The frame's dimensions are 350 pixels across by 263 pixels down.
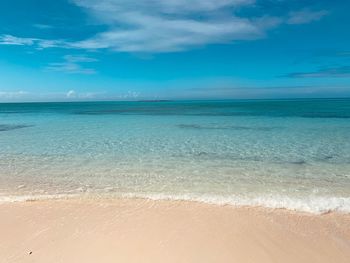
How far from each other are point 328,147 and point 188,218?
8.43 metres

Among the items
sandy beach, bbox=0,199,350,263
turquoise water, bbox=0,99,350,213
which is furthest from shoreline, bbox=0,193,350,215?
sandy beach, bbox=0,199,350,263

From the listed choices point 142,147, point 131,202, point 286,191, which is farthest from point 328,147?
point 131,202

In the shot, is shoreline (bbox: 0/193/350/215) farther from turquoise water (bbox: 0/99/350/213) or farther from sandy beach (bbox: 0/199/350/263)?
sandy beach (bbox: 0/199/350/263)

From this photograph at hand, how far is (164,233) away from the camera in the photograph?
4.43 meters

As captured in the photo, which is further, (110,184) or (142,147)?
(142,147)

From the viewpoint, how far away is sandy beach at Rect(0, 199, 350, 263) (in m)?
3.86

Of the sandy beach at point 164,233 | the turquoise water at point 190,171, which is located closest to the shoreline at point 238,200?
the turquoise water at point 190,171

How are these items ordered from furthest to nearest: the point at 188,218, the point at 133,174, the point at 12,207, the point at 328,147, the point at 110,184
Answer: the point at 328,147 → the point at 133,174 → the point at 110,184 → the point at 12,207 → the point at 188,218

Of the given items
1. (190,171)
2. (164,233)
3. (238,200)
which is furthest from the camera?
(190,171)

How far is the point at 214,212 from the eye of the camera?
521 centimetres

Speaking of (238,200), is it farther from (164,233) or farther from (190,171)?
(190,171)

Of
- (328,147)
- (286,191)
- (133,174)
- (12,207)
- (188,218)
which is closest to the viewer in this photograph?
(188,218)

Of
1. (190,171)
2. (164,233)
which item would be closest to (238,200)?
(164,233)

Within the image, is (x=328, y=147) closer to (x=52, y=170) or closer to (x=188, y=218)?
(x=188, y=218)
